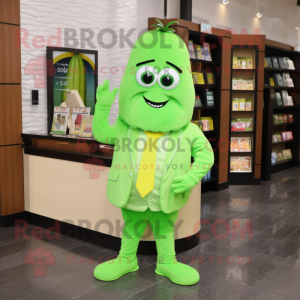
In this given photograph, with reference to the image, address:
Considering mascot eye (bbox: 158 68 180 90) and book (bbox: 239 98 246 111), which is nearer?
mascot eye (bbox: 158 68 180 90)

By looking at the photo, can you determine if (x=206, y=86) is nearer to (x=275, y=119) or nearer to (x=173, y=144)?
(x=275, y=119)

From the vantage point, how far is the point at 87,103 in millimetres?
4949

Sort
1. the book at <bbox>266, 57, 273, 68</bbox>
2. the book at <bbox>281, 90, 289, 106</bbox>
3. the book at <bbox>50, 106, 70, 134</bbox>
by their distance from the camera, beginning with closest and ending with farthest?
1. the book at <bbox>50, 106, 70, 134</bbox>
2. the book at <bbox>266, 57, 273, 68</bbox>
3. the book at <bbox>281, 90, 289, 106</bbox>

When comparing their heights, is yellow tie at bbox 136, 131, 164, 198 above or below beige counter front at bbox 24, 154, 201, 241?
above

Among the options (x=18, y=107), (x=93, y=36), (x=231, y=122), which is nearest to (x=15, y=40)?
(x=18, y=107)

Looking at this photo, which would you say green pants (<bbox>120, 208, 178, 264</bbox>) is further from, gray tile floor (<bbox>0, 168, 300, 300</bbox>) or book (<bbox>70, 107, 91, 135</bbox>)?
book (<bbox>70, 107, 91, 135</bbox>)

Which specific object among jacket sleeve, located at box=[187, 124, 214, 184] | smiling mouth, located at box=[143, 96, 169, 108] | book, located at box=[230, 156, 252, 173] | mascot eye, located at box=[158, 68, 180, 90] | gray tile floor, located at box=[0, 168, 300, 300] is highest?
mascot eye, located at box=[158, 68, 180, 90]

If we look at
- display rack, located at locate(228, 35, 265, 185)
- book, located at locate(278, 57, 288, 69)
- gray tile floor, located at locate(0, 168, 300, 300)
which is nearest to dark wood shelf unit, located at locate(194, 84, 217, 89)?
display rack, located at locate(228, 35, 265, 185)

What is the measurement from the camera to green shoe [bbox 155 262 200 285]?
2.88m

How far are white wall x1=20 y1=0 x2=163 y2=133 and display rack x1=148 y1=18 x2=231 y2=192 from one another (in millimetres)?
928

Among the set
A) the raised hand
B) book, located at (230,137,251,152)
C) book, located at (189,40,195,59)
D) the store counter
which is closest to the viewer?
the raised hand

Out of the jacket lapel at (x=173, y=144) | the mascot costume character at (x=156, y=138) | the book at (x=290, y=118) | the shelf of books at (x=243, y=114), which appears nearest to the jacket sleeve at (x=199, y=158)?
the mascot costume character at (x=156, y=138)

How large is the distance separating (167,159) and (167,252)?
0.74 metres

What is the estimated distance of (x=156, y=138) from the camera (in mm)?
2844
